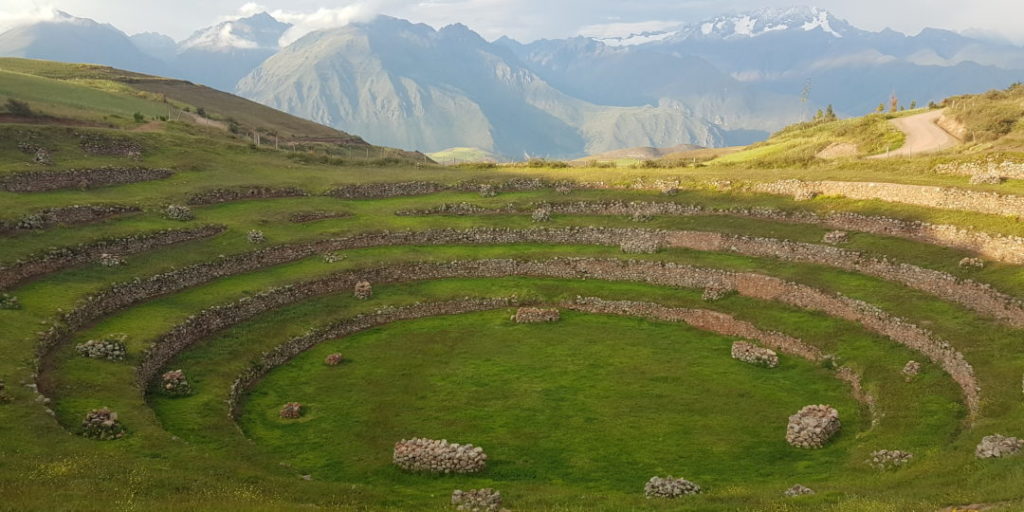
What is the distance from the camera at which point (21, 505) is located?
62.6ft

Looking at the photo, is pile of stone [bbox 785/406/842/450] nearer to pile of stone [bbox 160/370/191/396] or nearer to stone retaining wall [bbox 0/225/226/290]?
pile of stone [bbox 160/370/191/396]

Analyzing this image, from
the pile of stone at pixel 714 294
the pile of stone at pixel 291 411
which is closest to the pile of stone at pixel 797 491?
the pile of stone at pixel 291 411

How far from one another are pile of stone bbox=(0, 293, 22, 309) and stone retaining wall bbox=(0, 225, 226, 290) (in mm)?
3062

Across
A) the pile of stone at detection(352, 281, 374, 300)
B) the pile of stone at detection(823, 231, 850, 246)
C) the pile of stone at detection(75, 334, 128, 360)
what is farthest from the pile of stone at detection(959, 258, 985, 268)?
the pile of stone at detection(75, 334, 128, 360)

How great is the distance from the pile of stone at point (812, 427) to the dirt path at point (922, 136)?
6235cm

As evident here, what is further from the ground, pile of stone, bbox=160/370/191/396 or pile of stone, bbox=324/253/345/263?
pile of stone, bbox=324/253/345/263

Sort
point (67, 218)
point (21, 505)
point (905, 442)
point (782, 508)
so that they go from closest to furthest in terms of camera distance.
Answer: point (21, 505) → point (782, 508) → point (905, 442) → point (67, 218)

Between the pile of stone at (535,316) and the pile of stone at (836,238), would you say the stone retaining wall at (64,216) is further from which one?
the pile of stone at (836,238)

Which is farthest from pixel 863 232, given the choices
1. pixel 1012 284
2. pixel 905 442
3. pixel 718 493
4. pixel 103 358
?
pixel 103 358

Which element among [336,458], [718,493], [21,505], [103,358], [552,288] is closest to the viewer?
[21,505]

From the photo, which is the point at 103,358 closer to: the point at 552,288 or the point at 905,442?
the point at 552,288

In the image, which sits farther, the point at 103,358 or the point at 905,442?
the point at 103,358

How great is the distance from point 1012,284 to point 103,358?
5439 centimetres

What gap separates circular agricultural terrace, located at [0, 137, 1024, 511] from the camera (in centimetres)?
2684
